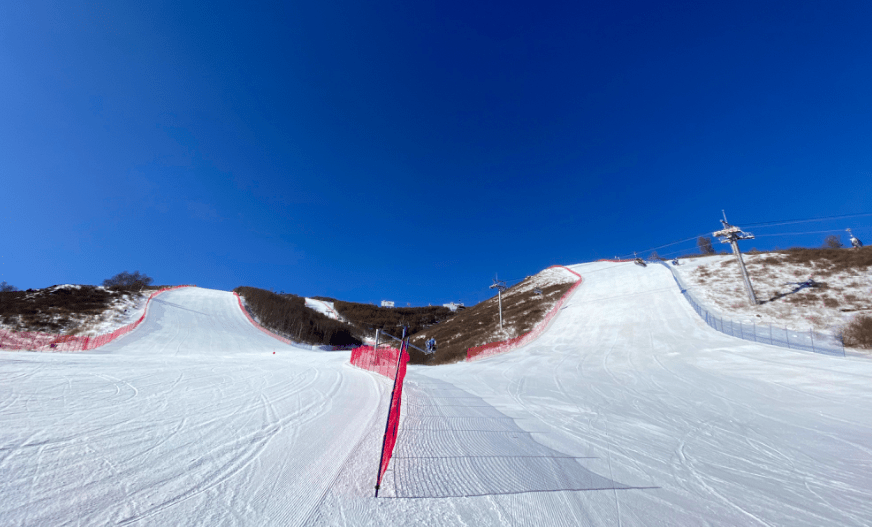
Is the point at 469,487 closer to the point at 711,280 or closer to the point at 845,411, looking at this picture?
the point at 845,411

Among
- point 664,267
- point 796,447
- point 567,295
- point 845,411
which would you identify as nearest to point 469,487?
point 796,447

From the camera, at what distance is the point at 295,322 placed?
163ft

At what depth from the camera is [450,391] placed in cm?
1095

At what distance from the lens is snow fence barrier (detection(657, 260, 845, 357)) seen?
17.4 m

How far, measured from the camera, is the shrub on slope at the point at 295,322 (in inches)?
1823

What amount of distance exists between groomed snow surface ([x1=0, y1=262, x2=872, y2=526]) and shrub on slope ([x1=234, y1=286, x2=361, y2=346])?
38.8 metres

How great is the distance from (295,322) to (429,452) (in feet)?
166

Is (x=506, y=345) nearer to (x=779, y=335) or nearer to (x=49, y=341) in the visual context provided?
(x=779, y=335)

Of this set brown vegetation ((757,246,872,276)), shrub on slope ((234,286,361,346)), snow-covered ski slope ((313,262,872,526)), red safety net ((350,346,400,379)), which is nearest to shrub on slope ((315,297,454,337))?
shrub on slope ((234,286,361,346))

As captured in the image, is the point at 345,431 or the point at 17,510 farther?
the point at 345,431

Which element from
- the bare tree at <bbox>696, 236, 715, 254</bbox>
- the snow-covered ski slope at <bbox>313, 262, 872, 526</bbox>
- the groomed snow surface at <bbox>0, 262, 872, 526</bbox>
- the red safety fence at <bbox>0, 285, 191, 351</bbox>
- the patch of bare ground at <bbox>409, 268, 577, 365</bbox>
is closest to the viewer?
the groomed snow surface at <bbox>0, 262, 872, 526</bbox>

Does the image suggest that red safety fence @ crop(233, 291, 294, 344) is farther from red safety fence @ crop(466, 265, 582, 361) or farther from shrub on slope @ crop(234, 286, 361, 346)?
red safety fence @ crop(466, 265, 582, 361)

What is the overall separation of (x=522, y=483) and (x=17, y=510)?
446cm

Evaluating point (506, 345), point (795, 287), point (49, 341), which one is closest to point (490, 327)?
point (506, 345)
